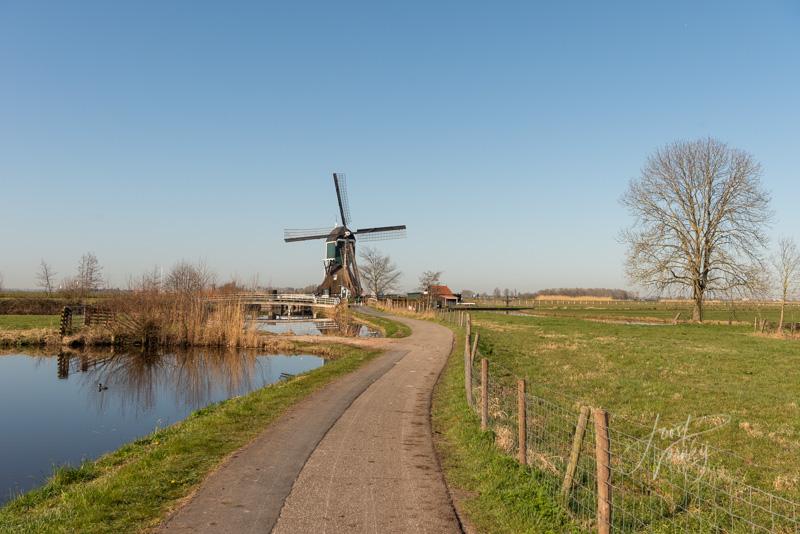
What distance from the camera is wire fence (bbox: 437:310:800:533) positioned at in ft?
18.8

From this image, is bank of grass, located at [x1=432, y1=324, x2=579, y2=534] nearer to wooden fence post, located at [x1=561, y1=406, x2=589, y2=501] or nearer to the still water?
wooden fence post, located at [x1=561, y1=406, x2=589, y2=501]

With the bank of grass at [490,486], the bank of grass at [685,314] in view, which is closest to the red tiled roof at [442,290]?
the bank of grass at [685,314]

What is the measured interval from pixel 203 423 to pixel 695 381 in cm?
1451

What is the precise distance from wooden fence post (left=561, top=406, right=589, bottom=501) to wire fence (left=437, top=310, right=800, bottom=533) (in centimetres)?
1

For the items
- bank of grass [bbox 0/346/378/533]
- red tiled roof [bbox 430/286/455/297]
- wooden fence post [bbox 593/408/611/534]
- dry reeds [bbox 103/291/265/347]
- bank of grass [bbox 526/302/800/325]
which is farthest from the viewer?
red tiled roof [bbox 430/286/455/297]

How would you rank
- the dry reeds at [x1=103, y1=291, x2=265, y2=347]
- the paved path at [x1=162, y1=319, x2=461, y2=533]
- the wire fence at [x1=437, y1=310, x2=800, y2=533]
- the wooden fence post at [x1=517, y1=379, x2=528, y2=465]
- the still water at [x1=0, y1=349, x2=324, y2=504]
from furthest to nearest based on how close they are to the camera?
1. the dry reeds at [x1=103, y1=291, x2=265, y2=347]
2. the still water at [x1=0, y1=349, x2=324, y2=504]
3. the wooden fence post at [x1=517, y1=379, x2=528, y2=465]
4. the paved path at [x1=162, y1=319, x2=461, y2=533]
5. the wire fence at [x1=437, y1=310, x2=800, y2=533]

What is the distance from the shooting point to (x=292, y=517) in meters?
6.20

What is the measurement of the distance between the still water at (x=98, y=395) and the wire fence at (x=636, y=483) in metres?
9.23

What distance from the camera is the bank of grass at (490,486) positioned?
20.2ft

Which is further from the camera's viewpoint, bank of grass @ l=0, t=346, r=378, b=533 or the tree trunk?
the tree trunk

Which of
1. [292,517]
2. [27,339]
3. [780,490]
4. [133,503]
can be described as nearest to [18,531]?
[133,503]

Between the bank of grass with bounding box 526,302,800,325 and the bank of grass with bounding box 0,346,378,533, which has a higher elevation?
the bank of grass with bounding box 526,302,800,325

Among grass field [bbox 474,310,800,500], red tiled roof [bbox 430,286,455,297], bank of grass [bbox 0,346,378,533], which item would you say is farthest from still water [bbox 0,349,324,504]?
red tiled roof [bbox 430,286,455,297]

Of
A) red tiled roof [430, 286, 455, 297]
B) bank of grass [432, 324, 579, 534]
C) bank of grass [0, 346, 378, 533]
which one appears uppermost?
red tiled roof [430, 286, 455, 297]
